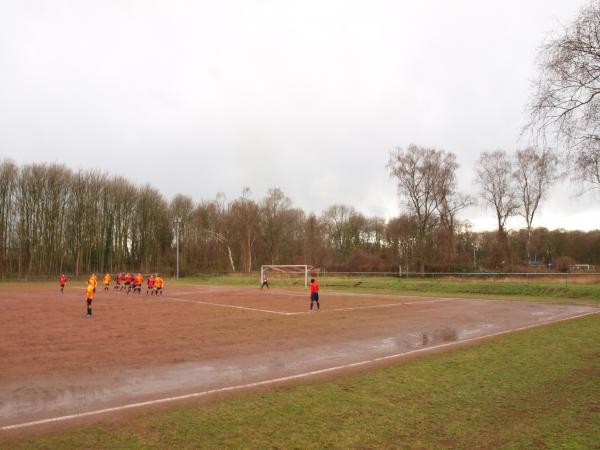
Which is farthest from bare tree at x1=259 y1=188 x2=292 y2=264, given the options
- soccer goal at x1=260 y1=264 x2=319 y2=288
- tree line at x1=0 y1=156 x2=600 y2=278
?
soccer goal at x1=260 y1=264 x2=319 y2=288

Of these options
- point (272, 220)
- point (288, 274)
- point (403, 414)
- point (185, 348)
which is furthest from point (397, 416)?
point (272, 220)

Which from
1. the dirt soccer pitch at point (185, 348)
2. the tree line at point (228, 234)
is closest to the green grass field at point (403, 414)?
the dirt soccer pitch at point (185, 348)

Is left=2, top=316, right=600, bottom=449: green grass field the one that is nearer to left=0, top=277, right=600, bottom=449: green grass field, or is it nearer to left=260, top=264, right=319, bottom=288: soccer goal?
left=0, top=277, right=600, bottom=449: green grass field

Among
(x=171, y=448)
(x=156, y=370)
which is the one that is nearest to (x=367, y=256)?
(x=156, y=370)

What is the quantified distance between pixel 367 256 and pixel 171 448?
56.7 m

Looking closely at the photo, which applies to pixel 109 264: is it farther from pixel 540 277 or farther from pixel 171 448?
pixel 171 448

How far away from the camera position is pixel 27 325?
54.8ft

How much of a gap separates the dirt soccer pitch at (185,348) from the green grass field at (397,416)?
980 millimetres

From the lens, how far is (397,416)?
6.27 m

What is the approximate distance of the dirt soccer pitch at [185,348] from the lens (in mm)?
7609

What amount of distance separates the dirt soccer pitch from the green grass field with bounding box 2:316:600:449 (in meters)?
0.98

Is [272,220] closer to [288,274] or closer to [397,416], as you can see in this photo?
[288,274]

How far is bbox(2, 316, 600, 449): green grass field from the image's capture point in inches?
210

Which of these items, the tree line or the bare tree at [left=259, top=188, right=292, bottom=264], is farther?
the bare tree at [left=259, top=188, right=292, bottom=264]
